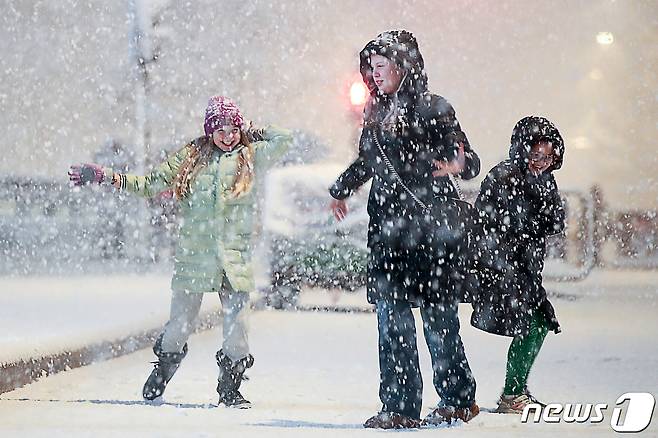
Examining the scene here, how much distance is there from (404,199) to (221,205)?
3.13 feet

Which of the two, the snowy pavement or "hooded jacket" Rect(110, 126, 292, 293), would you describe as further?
the snowy pavement

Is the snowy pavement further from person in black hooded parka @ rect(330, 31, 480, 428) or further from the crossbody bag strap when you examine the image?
the crossbody bag strap

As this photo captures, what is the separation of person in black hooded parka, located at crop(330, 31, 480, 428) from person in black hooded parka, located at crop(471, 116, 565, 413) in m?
0.39

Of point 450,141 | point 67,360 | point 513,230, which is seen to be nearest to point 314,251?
point 67,360

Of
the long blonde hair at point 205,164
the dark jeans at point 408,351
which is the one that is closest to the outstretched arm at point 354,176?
the dark jeans at point 408,351

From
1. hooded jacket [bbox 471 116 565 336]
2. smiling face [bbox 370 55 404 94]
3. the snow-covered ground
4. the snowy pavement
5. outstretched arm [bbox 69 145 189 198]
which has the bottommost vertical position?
the snow-covered ground

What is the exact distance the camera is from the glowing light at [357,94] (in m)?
7.70

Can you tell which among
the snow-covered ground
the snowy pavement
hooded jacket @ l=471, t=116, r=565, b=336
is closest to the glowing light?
the snow-covered ground

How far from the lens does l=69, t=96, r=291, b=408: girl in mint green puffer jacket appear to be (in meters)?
5.49

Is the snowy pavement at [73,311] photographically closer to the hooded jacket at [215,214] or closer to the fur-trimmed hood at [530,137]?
the hooded jacket at [215,214]

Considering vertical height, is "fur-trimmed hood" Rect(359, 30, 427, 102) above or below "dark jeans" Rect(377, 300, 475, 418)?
above

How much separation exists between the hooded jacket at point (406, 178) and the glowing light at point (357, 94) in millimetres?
2687

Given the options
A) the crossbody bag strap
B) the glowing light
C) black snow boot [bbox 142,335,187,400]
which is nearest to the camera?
the crossbody bag strap

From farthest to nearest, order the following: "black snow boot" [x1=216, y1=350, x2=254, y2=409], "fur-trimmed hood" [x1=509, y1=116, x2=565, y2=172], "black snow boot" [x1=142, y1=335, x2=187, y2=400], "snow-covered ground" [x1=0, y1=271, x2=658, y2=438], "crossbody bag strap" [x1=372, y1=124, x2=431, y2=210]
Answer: "black snow boot" [x1=142, y1=335, x2=187, y2=400] → "black snow boot" [x1=216, y1=350, x2=254, y2=409] → "fur-trimmed hood" [x1=509, y1=116, x2=565, y2=172] → "snow-covered ground" [x1=0, y1=271, x2=658, y2=438] → "crossbody bag strap" [x1=372, y1=124, x2=431, y2=210]
